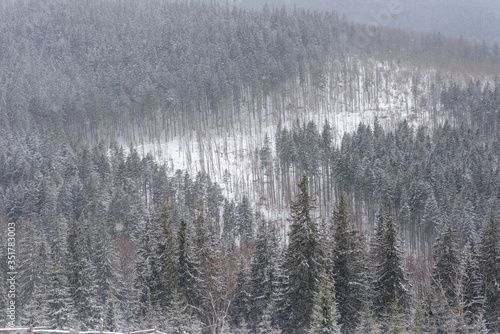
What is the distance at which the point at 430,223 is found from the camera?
263ft

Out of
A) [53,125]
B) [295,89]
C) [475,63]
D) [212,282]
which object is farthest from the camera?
[475,63]

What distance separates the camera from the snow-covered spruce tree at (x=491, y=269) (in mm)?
36188

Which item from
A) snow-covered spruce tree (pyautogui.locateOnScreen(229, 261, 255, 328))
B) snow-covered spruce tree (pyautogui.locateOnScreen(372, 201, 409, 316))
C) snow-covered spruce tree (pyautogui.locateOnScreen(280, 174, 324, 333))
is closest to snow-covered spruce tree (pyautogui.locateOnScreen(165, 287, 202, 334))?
snow-covered spruce tree (pyautogui.locateOnScreen(280, 174, 324, 333))

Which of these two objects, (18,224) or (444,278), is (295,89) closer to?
(18,224)

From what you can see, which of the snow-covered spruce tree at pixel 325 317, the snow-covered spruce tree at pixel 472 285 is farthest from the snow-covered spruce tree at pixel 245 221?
the snow-covered spruce tree at pixel 325 317

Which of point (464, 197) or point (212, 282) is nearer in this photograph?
point (212, 282)

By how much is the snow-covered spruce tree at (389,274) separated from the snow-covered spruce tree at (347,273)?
4.85ft

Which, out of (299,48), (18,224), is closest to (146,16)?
(299,48)

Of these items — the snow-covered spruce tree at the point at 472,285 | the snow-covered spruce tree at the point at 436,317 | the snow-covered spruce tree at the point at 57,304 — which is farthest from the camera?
the snow-covered spruce tree at the point at 472,285

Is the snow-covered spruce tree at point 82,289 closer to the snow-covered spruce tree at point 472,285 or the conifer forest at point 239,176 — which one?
the conifer forest at point 239,176

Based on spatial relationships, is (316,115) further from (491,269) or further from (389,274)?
(389,274)

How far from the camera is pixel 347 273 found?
35656mm

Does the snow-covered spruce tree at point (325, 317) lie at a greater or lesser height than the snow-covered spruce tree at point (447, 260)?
greater

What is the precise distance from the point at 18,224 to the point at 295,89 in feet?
322
